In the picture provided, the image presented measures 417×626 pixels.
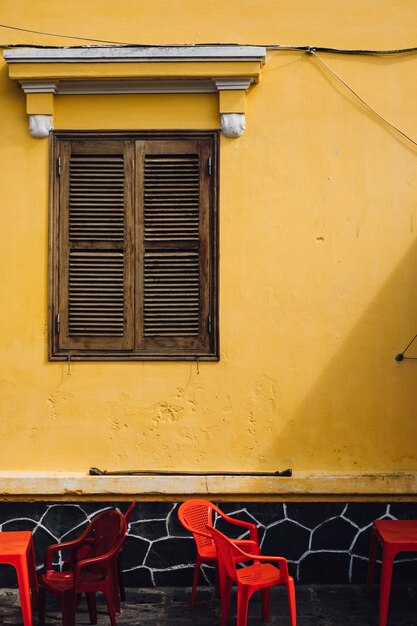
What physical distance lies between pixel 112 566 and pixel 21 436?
1425 mm

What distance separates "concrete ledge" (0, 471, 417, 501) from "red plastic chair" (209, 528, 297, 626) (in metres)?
0.87

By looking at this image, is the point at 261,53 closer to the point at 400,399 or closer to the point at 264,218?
the point at 264,218

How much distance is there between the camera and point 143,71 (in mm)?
7195

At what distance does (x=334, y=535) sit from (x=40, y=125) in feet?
Answer: 13.1

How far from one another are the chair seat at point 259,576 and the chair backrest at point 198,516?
0.49 m

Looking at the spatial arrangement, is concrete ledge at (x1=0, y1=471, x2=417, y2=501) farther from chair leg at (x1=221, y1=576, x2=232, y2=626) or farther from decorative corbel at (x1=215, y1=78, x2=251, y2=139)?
decorative corbel at (x1=215, y1=78, x2=251, y2=139)

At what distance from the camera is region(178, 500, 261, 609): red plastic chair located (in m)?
6.63

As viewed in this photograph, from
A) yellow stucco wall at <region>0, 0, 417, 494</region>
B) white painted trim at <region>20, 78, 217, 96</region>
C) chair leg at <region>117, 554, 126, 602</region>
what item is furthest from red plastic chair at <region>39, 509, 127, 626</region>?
white painted trim at <region>20, 78, 217, 96</region>

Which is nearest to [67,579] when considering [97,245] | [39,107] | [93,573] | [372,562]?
[93,573]

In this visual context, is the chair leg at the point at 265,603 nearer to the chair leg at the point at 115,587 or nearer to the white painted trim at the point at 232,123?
the chair leg at the point at 115,587

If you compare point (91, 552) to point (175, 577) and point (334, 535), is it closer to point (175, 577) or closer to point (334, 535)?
point (175, 577)

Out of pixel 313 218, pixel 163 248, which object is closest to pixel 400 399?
pixel 313 218

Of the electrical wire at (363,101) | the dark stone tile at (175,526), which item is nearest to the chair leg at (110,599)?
the dark stone tile at (175,526)

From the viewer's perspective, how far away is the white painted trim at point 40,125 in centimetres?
736
